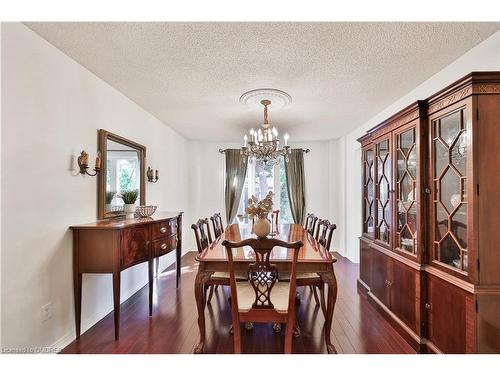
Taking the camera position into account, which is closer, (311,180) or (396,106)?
(396,106)

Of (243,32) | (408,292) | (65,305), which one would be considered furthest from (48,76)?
(408,292)

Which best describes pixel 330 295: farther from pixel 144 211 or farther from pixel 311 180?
pixel 311 180

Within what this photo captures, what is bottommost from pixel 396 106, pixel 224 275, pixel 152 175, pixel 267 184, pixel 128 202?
pixel 224 275

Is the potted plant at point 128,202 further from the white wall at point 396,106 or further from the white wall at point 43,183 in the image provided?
the white wall at point 396,106

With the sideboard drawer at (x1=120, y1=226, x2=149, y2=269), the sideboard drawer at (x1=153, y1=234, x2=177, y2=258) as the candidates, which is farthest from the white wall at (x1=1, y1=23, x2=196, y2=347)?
the sideboard drawer at (x1=153, y1=234, x2=177, y2=258)

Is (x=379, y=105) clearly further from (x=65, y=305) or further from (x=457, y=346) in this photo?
(x=65, y=305)

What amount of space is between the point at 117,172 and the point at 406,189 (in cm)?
296

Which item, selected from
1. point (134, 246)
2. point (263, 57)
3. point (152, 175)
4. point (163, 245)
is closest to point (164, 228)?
point (163, 245)

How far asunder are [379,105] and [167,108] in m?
2.80

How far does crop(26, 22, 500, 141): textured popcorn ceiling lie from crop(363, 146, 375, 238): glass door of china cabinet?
0.72m

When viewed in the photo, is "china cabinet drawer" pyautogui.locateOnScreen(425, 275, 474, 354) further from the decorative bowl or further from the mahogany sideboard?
the decorative bowl

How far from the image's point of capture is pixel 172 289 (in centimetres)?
334

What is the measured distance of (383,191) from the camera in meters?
2.70

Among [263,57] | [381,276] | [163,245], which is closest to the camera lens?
[263,57]
